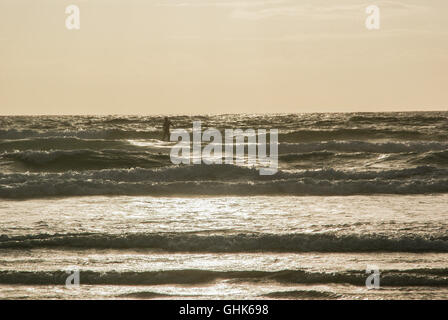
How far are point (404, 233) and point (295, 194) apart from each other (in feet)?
25.0

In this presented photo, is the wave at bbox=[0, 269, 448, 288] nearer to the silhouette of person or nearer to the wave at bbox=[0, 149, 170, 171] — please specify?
the wave at bbox=[0, 149, 170, 171]

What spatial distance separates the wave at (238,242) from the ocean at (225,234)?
3cm

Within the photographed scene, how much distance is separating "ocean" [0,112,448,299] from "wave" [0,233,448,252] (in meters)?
0.03

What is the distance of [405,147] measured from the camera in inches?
1325

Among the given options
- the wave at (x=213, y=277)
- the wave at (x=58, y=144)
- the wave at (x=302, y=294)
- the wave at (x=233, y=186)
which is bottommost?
the wave at (x=233, y=186)

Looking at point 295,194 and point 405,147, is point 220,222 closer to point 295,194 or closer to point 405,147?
point 295,194

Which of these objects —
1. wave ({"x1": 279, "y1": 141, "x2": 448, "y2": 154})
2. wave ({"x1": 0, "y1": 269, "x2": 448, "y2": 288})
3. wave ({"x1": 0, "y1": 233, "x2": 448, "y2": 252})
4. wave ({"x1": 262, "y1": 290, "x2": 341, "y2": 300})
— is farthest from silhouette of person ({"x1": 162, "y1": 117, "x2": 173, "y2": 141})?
wave ({"x1": 262, "y1": 290, "x2": 341, "y2": 300})

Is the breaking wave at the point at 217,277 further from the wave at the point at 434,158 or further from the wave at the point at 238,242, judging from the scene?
the wave at the point at 434,158

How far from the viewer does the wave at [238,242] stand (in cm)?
1158

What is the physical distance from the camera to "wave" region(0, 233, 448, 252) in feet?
38.0

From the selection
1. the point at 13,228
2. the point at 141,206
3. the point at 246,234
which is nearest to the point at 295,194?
the point at 141,206

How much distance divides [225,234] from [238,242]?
2.00ft

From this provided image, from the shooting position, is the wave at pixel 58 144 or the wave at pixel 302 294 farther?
the wave at pixel 58 144

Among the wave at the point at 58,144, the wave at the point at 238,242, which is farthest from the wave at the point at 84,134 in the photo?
the wave at the point at 238,242
